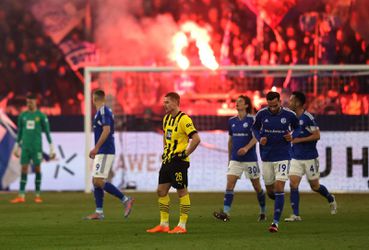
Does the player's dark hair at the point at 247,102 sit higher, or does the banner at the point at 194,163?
the player's dark hair at the point at 247,102

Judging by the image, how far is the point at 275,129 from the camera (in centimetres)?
1456

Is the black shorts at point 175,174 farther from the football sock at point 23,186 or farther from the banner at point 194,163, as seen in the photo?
the banner at point 194,163

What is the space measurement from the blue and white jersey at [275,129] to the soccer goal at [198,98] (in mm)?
7669

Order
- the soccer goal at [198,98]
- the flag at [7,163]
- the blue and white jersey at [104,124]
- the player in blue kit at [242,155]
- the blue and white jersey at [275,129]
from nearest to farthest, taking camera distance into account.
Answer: the blue and white jersey at [275,129]
the blue and white jersey at [104,124]
the player in blue kit at [242,155]
the soccer goal at [198,98]
the flag at [7,163]

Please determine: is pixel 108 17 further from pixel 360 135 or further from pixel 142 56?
pixel 360 135

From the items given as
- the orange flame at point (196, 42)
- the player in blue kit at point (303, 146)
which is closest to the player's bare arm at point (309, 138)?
the player in blue kit at point (303, 146)

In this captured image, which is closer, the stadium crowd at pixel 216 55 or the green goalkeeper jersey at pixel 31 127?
the green goalkeeper jersey at pixel 31 127

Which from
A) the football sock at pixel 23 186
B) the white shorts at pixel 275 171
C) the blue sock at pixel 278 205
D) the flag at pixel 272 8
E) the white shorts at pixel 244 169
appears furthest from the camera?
the flag at pixel 272 8

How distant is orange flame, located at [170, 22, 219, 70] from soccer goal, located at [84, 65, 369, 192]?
0.51 m

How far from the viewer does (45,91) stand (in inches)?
949

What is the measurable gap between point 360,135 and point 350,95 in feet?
4.03

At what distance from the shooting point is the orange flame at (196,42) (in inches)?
950

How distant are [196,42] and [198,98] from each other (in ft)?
4.61

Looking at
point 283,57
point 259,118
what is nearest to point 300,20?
point 283,57
